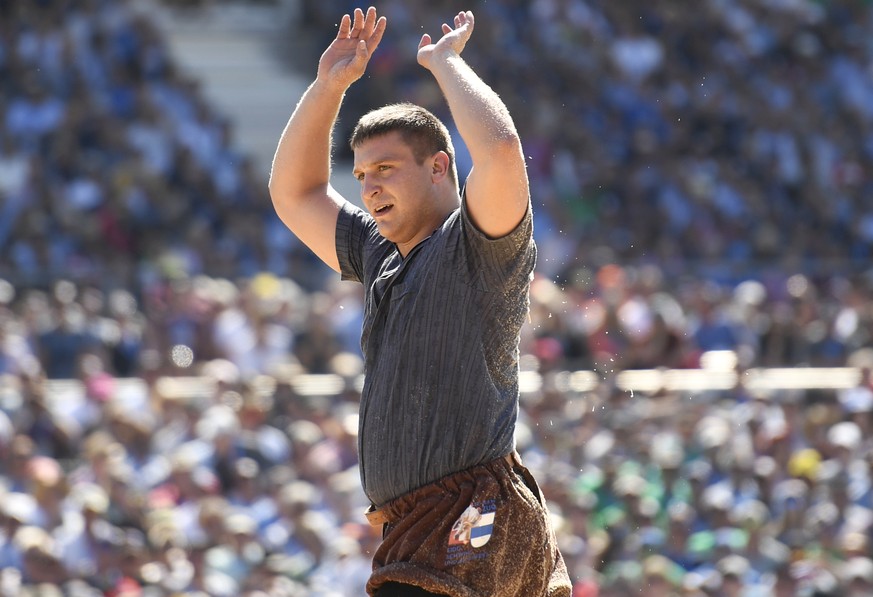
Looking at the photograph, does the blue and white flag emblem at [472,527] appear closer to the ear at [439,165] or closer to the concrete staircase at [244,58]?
the ear at [439,165]

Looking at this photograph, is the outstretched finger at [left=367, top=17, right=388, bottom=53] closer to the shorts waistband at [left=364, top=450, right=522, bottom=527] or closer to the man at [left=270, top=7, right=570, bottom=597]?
the man at [left=270, top=7, right=570, bottom=597]

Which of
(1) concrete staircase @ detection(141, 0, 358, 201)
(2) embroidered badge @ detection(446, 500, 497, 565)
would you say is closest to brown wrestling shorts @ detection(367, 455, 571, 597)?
(2) embroidered badge @ detection(446, 500, 497, 565)

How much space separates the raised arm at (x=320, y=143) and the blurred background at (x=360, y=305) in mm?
2082

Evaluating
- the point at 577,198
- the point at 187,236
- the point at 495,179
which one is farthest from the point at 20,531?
the point at 577,198

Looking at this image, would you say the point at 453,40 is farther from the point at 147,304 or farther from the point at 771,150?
the point at 771,150

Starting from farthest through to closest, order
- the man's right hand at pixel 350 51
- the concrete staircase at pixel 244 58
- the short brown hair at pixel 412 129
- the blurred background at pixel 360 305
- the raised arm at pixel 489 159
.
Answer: the concrete staircase at pixel 244 58
the blurred background at pixel 360 305
the man's right hand at pixel 350 51
the short brown hair at pixel 412 129
the raised arm at pixel 489 159

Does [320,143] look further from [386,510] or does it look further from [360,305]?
[360,305]

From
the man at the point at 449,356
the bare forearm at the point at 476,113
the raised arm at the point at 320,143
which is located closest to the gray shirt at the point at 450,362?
the man at the point at 449,356

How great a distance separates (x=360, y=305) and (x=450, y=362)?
6446mm

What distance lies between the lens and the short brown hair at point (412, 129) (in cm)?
316

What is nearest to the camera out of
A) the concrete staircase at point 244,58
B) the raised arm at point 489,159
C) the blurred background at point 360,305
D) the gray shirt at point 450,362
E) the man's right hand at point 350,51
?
the raised arm at point 489,159

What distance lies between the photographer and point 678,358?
9.77 metres

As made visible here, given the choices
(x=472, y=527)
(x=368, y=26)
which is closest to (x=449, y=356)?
(x=472, y=527)

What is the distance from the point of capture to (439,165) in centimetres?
319
